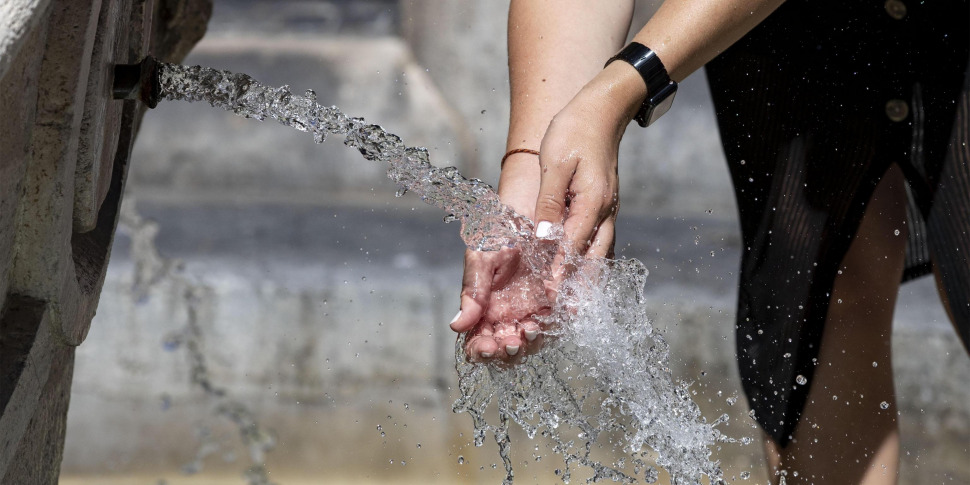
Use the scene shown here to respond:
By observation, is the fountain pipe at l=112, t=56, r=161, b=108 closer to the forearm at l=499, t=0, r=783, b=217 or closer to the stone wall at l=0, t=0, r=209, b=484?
the stone wall at l=0, t=0, r=209, b=484

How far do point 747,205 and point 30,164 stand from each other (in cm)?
84

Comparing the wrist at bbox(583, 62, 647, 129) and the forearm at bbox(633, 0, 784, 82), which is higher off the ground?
the forearm at bbox(633, 0, 784, 82)

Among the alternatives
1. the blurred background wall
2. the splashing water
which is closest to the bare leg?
the splashing water

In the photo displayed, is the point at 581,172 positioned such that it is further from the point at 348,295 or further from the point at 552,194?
the point at 348,295

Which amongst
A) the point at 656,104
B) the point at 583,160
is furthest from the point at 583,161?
the point at 656,104

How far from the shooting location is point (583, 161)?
1.00 meters

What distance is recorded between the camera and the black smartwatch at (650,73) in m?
1.03

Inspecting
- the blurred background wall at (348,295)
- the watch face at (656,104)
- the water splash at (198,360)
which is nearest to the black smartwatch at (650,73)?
the watch face at (656,104)

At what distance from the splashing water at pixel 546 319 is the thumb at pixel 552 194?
0.03m

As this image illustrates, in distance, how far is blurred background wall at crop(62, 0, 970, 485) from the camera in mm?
2205

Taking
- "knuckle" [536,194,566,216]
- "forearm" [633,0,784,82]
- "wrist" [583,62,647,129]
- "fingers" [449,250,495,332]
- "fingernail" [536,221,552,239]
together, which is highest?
"forearm" [633,0,784,82]

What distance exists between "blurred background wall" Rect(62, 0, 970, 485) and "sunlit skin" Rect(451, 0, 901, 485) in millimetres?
912

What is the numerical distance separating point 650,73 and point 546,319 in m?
0.27

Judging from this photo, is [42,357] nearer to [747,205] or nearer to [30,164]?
[30,164]
